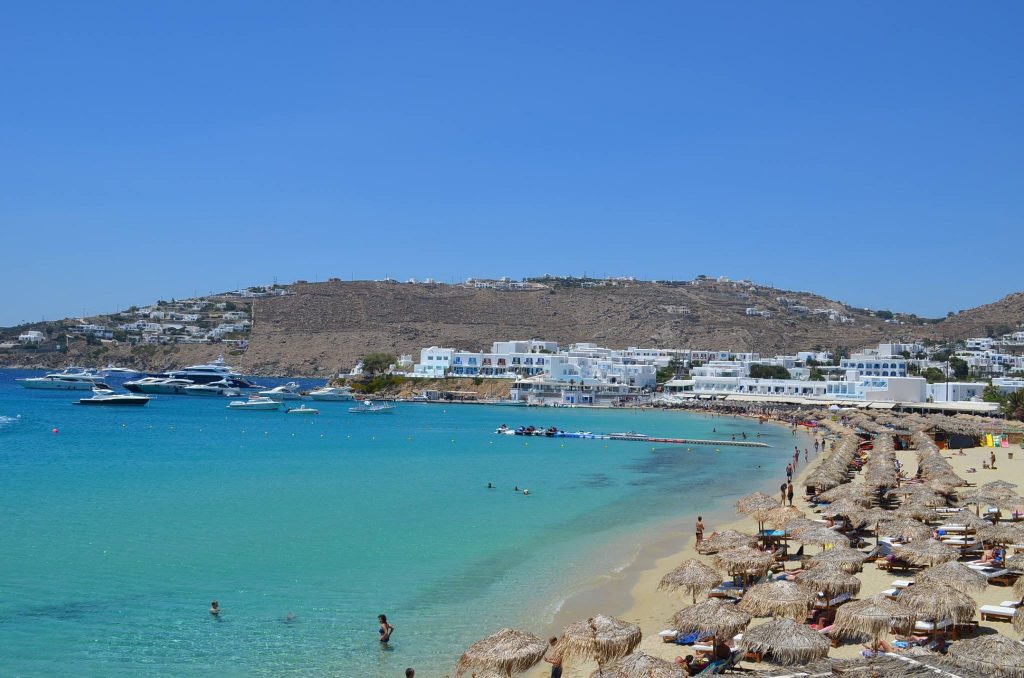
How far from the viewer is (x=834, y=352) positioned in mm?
143750

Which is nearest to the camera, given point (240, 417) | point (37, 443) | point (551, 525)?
point (551, 525)

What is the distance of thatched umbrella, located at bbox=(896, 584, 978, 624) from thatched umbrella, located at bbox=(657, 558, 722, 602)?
9.72ft

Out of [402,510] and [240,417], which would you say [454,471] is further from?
[240,417]

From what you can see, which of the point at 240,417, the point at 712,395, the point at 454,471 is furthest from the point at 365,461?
the point at 712,395

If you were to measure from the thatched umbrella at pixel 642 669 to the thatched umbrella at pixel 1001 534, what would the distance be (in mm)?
10097

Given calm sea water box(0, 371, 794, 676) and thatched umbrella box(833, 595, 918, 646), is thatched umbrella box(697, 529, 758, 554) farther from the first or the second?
thatched umbrella box(833, 595, 918, 646)

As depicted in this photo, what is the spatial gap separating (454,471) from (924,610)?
27.2m

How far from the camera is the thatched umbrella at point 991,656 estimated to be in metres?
9.50

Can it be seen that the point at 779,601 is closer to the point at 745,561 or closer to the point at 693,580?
the point at 693,580

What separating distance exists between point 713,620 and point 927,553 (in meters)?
6.12

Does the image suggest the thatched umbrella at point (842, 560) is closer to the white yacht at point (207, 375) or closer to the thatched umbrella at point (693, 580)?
the thatched umbrella at point (693, 580)

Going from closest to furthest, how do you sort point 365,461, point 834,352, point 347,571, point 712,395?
point 347,571 < point 365,461 < point 712,395 < point 834,352

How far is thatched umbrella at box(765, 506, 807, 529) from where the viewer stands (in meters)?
20.2

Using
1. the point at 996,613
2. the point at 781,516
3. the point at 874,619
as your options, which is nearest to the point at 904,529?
the point at 781,516
